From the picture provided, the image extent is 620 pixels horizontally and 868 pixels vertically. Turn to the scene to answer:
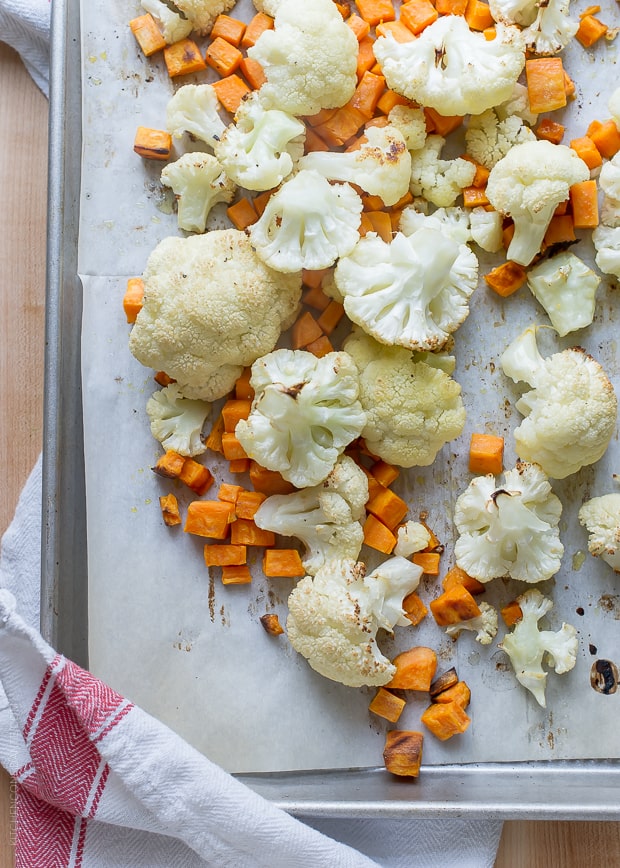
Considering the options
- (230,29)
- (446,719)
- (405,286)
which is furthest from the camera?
(230,29)

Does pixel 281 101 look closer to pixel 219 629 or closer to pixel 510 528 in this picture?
pixel 510 528

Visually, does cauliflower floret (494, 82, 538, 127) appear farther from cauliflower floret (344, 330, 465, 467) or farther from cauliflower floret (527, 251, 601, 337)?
cauliflower floret (344, 330, 465, 467)

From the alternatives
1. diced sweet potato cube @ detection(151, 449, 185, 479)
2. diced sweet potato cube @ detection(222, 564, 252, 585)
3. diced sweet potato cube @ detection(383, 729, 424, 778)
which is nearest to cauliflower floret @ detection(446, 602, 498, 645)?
diced sweet potato cube @ detection(383, 729, 424, 778)

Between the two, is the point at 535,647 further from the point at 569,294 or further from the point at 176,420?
the point at 176,420

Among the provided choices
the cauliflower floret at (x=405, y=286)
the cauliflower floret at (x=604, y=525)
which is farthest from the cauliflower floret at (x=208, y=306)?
the cauliflower floret at (x=604, y=525)

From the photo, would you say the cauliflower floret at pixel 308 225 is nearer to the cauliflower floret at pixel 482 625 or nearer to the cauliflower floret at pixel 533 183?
the cauliflower floret at pixel 533 183

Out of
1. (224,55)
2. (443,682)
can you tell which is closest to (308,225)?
(224,55)
